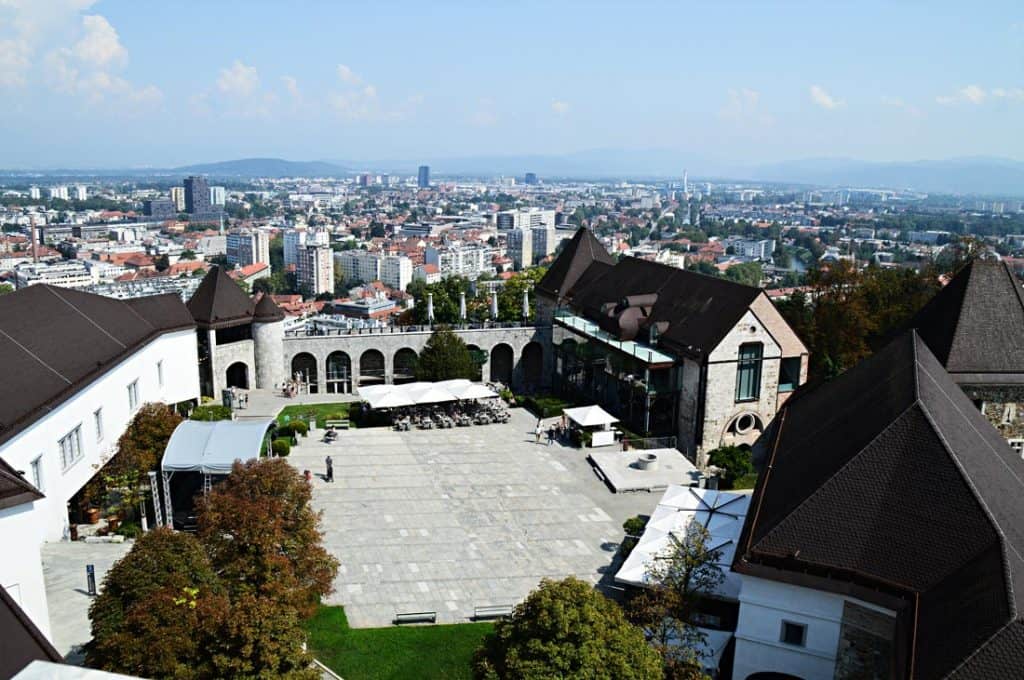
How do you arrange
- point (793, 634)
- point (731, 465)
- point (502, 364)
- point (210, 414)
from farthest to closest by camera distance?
point (502, 364)
point (210, 414)
point (731, 465)
point (793, 634)

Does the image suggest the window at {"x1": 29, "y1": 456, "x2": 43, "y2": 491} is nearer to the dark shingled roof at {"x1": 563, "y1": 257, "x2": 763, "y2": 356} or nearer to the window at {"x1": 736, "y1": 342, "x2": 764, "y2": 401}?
the dark shingled roof at {"x1": 563, "y1": 257, "x2": 763, "y2": 356}

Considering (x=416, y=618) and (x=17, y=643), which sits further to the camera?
(x=416, y=618)

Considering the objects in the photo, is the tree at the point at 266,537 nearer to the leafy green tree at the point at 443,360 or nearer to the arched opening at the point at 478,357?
the leafy green tree at the point at 443,360

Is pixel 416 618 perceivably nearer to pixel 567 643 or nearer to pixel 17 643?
pixel 567 643

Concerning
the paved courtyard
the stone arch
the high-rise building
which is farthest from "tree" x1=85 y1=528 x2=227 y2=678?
the high-rise building

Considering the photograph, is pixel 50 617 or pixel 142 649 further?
pixel 50 617

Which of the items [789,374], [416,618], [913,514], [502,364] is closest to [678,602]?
[913,514]

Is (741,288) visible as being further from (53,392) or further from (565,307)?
(53,392)

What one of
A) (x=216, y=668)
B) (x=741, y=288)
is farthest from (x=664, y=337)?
(x=216, y=668)
